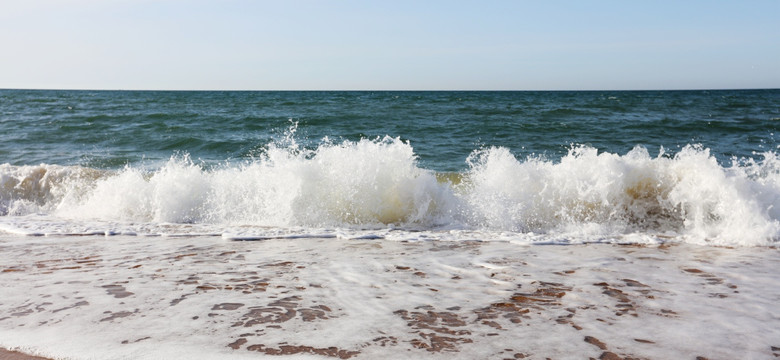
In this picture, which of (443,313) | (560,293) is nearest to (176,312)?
(443,313)

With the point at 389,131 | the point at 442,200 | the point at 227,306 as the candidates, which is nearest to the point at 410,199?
the point at 442,200

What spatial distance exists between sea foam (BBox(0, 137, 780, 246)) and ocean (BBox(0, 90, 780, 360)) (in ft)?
0.08

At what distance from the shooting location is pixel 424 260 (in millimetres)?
4363

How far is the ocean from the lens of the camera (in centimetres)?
269

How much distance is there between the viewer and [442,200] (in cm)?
655

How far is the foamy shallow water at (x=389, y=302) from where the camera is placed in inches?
102

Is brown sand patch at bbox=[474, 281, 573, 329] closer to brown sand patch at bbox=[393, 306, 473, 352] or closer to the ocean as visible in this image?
the ocean

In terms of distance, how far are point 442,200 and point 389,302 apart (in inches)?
134

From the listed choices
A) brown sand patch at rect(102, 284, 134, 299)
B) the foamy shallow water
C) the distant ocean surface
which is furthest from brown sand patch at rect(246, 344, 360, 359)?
the distant ocean surface

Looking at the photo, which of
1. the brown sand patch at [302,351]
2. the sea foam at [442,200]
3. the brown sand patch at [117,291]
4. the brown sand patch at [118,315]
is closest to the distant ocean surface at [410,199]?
the sea foam at [442,200]

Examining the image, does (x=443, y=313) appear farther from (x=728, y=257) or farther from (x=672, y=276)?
(x=728, y=257)

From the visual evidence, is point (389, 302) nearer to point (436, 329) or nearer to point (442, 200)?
point (436, 329)

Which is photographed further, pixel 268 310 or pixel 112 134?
pixel 112 134

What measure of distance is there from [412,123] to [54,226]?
11577mm
